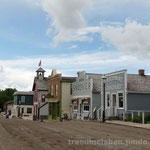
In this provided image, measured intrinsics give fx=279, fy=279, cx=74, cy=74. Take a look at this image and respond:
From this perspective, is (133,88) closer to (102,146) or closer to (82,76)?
(82,76)

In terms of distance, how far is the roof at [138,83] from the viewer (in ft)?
99.7

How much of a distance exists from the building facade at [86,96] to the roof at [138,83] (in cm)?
624

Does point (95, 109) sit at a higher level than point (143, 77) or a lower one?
lower

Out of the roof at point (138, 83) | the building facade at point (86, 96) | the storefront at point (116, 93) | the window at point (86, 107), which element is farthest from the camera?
the window at point (86, 107)

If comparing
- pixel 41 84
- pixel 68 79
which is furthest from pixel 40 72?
pixel 68 79

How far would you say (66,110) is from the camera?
45.7m

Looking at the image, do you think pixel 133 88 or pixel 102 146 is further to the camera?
pixel 133 88

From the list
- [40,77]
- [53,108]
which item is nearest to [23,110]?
[40,77]

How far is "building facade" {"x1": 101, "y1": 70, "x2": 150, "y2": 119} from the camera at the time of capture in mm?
29844

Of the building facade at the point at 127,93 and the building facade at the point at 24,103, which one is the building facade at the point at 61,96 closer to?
the building facade at the point at 127,93

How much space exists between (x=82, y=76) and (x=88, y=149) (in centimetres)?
3011

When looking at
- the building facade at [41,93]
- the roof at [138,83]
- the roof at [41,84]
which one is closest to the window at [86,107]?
the roof at [138,83]

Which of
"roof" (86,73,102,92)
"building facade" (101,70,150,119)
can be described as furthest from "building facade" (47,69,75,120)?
"building facade" (101,70,150,119)

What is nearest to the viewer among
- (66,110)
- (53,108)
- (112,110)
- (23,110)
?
(112,110)
